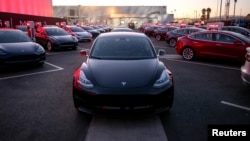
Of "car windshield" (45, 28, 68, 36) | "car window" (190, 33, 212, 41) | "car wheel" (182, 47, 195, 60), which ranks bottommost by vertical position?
"car wheel" (182, 47, 195, 60)

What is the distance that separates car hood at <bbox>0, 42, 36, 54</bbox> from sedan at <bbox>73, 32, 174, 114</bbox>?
16.2ft

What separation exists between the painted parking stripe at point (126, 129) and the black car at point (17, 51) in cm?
552

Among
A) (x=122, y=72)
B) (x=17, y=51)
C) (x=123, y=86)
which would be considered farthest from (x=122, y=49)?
(x=17, y=51)

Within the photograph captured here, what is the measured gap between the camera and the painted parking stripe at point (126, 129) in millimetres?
4020

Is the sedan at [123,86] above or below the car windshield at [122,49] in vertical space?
below

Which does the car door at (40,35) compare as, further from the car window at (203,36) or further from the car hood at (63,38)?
the car window at (203,36)

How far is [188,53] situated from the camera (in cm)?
1252

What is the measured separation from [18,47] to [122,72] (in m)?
6.21

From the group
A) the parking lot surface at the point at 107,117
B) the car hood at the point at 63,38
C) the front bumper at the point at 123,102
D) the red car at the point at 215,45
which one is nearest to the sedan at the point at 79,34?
the car hood at the point at 63,38

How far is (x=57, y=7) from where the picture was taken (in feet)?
347

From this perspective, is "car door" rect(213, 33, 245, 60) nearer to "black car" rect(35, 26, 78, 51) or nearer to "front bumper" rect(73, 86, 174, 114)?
"front bumper" rect(73, 86, 174, 114)

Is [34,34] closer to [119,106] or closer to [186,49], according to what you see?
[186,49]

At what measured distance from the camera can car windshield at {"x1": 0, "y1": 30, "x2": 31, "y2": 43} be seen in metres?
10.0

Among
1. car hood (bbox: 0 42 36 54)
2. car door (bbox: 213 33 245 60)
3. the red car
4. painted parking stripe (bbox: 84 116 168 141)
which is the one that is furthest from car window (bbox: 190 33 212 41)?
painted parking stripe (bbox: 84 116 168 141)
